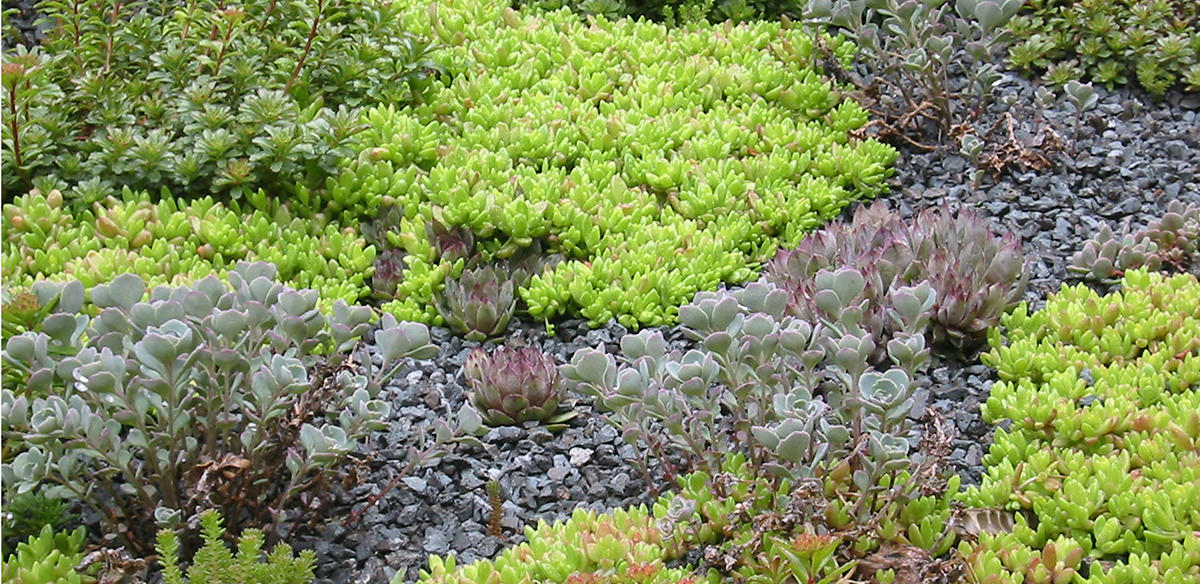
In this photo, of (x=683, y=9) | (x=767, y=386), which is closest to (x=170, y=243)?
(x=767, y=386)

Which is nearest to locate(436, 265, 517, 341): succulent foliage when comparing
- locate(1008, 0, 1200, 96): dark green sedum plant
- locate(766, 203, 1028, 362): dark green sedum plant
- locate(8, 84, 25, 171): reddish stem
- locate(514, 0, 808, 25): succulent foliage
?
locate(766, 203, 1028, 362): dark green sedum plant

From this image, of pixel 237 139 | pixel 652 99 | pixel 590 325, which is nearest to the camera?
pixel 590 325

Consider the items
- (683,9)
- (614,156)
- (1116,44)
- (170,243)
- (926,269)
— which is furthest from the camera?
(683,9)

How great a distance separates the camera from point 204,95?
4.31 m

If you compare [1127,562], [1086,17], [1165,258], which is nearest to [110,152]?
[1127,562]

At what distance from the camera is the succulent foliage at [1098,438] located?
284 centimetres

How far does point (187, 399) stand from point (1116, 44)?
4.75m

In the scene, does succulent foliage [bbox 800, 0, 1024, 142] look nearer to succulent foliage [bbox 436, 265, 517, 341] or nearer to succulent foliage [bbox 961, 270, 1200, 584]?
succulent foliage [bbox 961, 270, 1200, 584]

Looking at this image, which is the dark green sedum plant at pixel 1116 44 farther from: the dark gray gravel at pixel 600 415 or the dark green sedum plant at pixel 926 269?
the dark green sedum plant at pixel 926 269

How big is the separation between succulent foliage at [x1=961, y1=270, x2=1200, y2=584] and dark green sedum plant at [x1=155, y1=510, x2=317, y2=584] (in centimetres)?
170

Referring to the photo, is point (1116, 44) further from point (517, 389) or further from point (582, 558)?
point (582, 558)

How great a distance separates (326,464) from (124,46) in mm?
2625

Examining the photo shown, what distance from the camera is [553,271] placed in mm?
4164

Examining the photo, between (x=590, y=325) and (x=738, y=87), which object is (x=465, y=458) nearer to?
(x=590, y=325)
